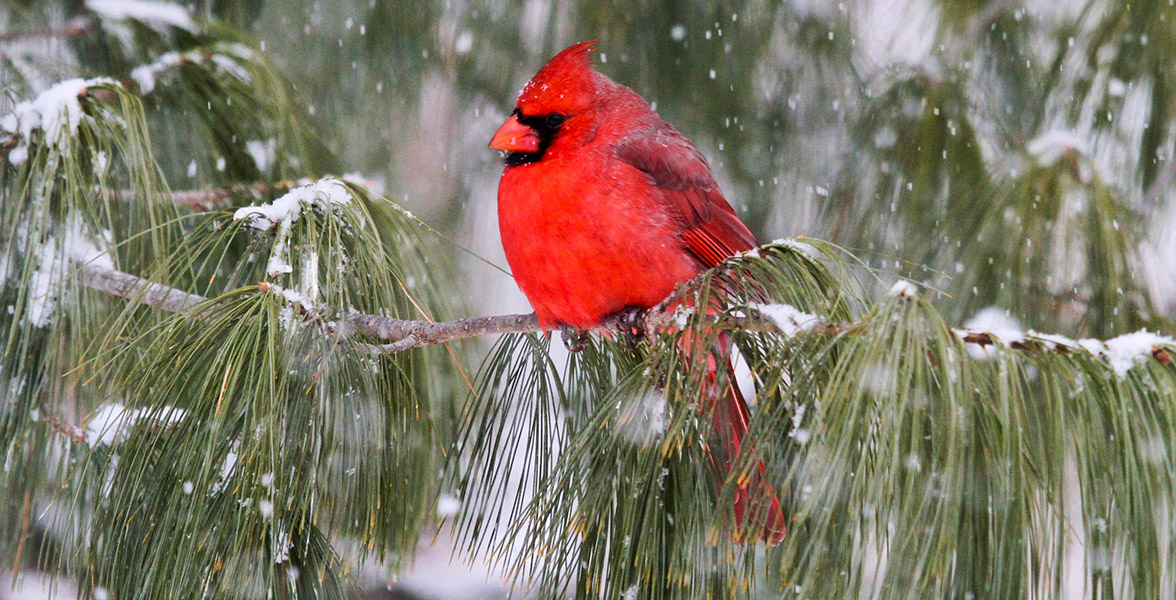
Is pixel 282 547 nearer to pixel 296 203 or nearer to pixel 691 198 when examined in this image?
pixel 296 203

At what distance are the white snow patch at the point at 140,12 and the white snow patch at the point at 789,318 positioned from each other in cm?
147

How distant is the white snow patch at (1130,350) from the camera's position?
0.86 meters

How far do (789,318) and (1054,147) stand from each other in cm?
115

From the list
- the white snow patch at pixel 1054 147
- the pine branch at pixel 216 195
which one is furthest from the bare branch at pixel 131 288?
the white snow patch at pixel 1054 147

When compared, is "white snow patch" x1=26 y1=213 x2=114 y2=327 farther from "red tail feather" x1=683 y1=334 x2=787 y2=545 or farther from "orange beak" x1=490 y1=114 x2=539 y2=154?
"red tail feather" x1=683 y1=334 x2=787 y2=545

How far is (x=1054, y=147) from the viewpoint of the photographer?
1.86 meters

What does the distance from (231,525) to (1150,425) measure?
2.99 ft

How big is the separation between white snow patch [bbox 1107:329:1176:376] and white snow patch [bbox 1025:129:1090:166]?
3.40 ft

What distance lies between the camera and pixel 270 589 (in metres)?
1.13

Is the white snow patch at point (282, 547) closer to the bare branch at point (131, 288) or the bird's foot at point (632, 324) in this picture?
the bare branch at point (131, 288)

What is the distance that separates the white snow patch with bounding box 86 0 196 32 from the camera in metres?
1.98

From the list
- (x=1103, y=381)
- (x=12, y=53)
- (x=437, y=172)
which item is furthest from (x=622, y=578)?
(x=437, y=172)

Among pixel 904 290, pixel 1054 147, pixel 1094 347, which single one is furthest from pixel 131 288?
pixel 1054 147

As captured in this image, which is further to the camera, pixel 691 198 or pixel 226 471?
pixel 691 198
